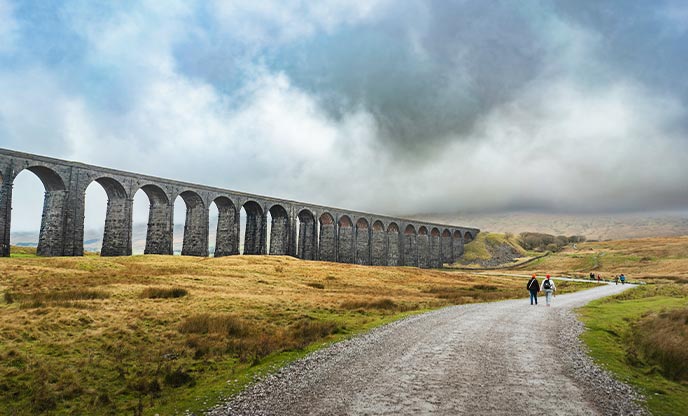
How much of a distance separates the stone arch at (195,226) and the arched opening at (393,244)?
158 ft

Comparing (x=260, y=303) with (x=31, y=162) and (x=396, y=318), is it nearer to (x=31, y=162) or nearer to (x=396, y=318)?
(x=396, y=318)

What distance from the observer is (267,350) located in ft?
41.8

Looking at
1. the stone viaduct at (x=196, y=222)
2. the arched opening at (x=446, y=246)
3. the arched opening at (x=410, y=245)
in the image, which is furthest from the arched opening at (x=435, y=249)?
the arched opening at (x=410, y=245)

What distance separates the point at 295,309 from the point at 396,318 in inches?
203

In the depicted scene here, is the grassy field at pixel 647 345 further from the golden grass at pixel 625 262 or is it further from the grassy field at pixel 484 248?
the grassy field at pixel 484 248

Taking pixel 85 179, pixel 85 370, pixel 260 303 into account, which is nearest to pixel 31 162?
pixel 85 179

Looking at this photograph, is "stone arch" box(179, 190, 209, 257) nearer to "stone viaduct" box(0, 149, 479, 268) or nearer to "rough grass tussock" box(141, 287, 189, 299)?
"stone viaduct" box(0, 149, 479, 268)

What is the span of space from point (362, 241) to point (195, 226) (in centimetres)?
4029

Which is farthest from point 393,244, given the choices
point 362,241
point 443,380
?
point 443,380

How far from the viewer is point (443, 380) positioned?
898 cm

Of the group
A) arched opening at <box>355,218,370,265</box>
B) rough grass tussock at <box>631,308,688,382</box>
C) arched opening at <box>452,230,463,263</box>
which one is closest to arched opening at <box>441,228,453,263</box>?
arched opening at <box>452,230,463,263</box>

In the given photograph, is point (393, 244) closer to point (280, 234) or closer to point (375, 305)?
point (280, 234)

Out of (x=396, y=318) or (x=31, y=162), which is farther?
(x=31, y=162)

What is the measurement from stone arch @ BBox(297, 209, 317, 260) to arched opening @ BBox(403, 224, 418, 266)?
103 ft
